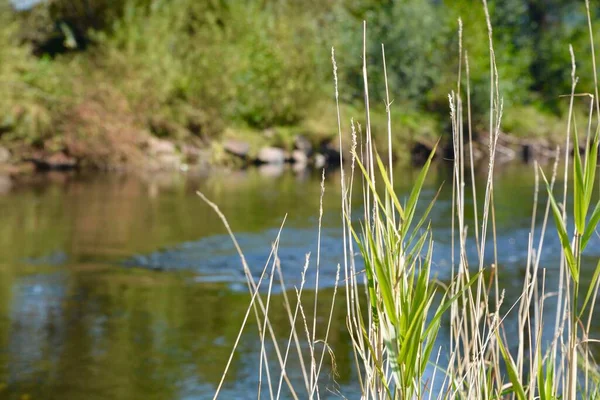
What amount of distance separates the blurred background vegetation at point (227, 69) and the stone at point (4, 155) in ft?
0.67

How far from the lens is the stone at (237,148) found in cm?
1711

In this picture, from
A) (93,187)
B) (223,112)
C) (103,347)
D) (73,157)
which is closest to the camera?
(103,347)

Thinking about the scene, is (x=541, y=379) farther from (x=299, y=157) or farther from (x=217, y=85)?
(x=217, y=85)

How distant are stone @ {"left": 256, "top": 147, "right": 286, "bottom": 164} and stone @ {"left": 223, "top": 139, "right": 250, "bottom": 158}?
286 millimetres

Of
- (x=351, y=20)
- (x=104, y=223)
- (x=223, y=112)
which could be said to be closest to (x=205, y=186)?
(x=104, y=223)

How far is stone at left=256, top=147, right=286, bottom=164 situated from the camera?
1736 centimetres

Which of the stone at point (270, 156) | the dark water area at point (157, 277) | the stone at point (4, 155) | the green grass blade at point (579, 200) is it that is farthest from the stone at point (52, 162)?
the green grass blade at point (579, 200)

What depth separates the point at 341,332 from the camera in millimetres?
4938

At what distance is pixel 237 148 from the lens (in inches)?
677

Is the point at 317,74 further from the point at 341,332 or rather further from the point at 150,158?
the point at 341,332

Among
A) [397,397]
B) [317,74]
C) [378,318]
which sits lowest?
[397,397]

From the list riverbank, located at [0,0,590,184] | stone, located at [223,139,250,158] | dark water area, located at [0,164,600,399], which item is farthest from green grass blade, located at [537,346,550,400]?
stone, located at [223,139,250,158]

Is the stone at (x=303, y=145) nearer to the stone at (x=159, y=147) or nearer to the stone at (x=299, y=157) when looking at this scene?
the stone at (x=299, y=157)

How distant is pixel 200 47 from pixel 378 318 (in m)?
17.2
